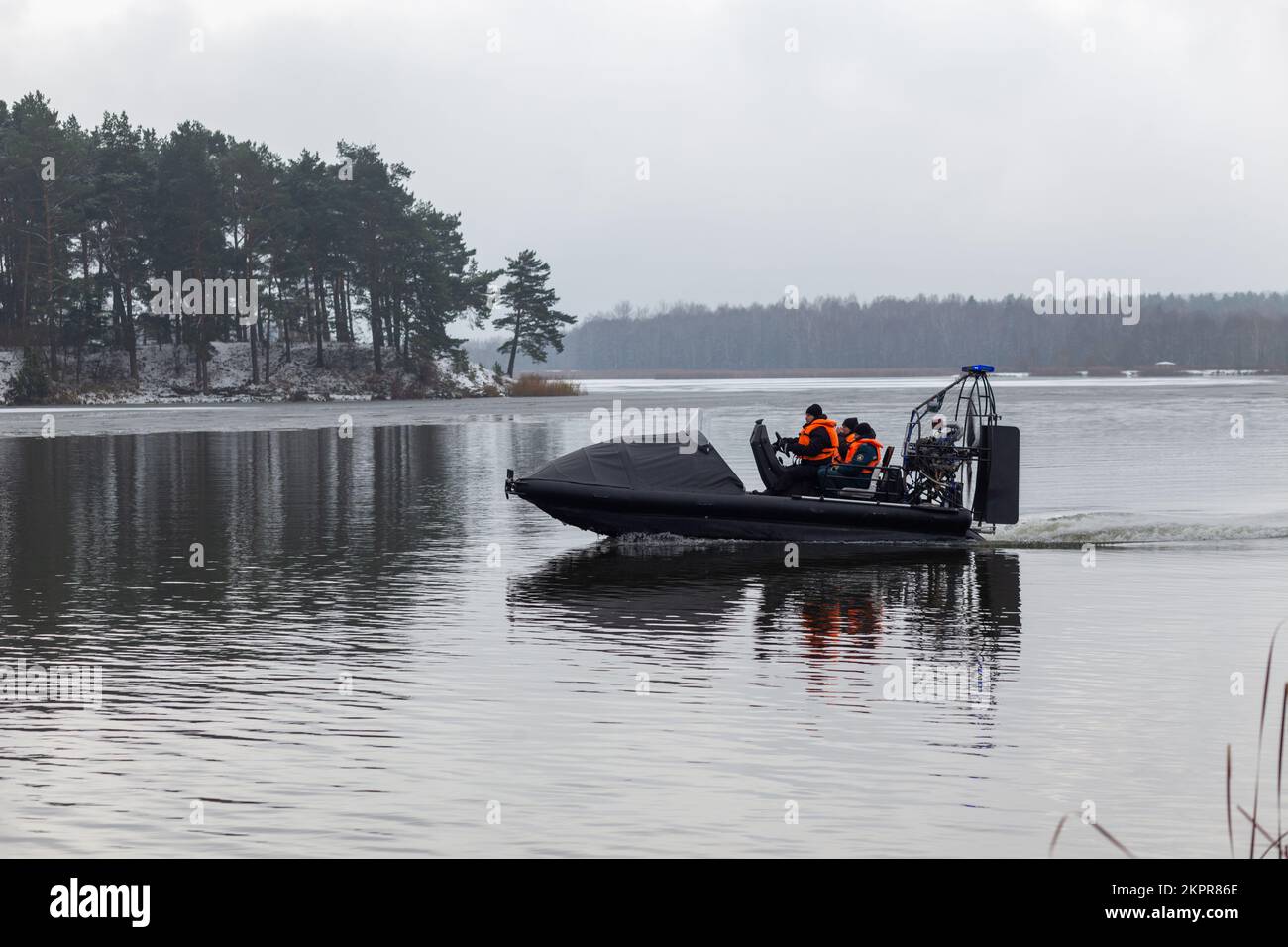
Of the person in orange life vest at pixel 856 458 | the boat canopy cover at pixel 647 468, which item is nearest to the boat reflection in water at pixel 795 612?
the boat canopy cover at pixel 647 468

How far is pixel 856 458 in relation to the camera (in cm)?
2048

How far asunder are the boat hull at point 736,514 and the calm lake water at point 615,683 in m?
0.38

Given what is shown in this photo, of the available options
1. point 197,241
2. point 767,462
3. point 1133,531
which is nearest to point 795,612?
point 767,462

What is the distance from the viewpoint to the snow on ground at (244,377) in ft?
269

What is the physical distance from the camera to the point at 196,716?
1023 centimetres

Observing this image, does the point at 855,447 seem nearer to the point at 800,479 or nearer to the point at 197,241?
the point at 800,479

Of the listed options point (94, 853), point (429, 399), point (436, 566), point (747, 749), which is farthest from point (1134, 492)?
point (429, 399)

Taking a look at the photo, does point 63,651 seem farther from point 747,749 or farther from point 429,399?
point 429,399

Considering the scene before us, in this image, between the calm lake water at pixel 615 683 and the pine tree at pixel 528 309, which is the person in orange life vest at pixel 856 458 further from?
the pine tree at pixel 528 309

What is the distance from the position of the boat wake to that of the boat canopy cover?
4.19 m

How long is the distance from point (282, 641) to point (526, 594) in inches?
147

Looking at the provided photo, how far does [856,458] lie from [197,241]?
65.8 m

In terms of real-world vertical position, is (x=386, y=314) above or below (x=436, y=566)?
above

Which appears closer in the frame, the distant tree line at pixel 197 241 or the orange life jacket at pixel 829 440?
the orange life jacket at pixel 829 440
